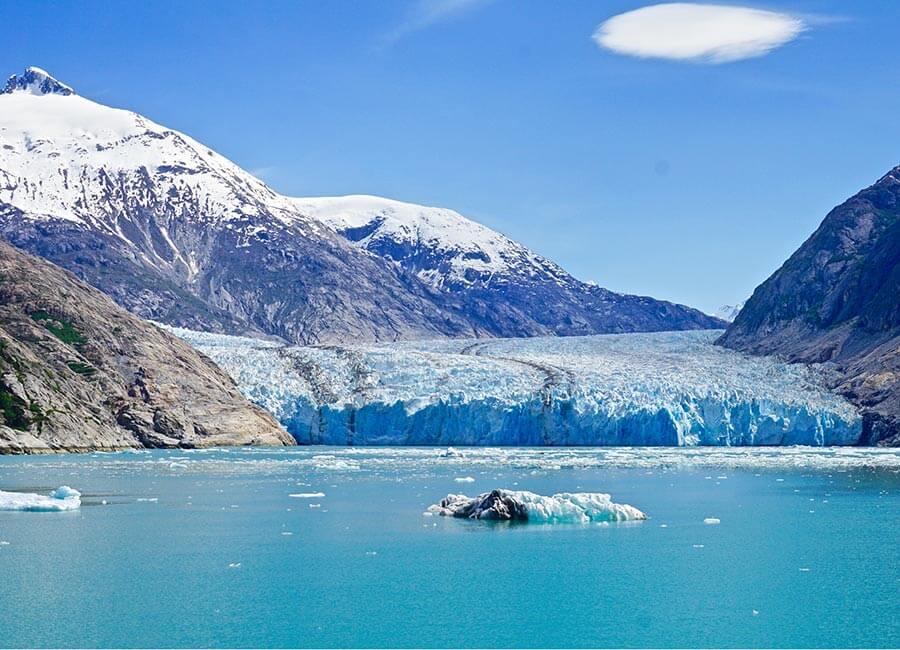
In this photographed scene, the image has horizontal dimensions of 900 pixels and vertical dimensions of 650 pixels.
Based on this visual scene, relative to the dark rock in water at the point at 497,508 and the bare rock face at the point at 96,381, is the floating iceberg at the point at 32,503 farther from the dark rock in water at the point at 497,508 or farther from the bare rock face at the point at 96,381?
the bare rock face at the point at 96,381

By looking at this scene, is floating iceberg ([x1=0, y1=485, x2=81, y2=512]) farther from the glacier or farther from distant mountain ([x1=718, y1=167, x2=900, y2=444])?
distant mountain ([x1=718, y1=167, x2=900, y2=444])

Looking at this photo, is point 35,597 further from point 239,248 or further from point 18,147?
point 18,147

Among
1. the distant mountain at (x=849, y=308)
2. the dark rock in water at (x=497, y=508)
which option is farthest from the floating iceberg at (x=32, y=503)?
the distant mountain at (x=849, y=308)

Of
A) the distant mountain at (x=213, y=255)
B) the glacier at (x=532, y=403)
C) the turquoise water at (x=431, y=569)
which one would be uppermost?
the distant mountain at (x=213, y=255)

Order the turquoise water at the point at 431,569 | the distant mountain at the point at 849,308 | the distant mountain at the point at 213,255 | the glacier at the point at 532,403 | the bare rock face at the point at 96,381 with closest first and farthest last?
1. the turquoise water at the point at 431,569
2. the bare rock face at the point at 96,381
3. the glacier at the point at 532,403
4. the distant mountain at the point at 849,308
5. the distant mountain at the point at 213,255

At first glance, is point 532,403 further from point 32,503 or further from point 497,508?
point 32,503

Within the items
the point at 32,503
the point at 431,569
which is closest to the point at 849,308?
the point at 32,503

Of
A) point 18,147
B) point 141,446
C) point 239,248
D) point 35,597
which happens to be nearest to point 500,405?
point 141,446
